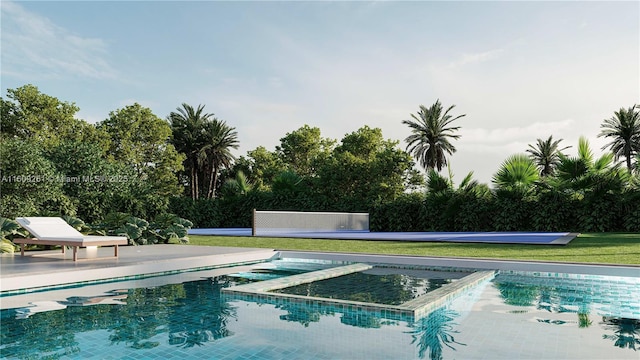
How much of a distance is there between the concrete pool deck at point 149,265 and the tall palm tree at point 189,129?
33837mm

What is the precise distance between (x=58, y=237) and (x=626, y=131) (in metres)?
48.2

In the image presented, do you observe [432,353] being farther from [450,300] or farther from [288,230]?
[288,230]

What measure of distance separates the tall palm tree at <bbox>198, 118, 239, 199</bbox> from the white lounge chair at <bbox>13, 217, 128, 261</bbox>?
34.7 metres

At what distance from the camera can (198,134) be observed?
1779 inches

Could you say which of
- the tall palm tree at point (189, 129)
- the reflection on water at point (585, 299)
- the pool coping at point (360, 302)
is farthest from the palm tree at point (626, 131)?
the pool coping at point (360, 302)

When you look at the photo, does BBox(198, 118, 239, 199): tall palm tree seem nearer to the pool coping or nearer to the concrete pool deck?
the concrete pool deck

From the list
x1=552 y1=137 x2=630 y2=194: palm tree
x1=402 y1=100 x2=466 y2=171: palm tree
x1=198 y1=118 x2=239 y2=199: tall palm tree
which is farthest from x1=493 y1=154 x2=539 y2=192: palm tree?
x1=198 y1=118 x2=239 y2=199: tall palm tree

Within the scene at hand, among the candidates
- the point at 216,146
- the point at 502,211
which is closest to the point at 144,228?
the point at 502,211

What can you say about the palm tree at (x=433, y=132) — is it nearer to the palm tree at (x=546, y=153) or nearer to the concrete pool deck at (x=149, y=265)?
the palm tree at (x=546, y=153)

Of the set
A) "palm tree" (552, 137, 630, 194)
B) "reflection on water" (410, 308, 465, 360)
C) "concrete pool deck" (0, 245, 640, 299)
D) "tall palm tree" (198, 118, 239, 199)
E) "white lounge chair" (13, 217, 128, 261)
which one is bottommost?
"reflection on water" (410, 308, 465, 360)

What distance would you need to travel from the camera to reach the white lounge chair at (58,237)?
9141 mm

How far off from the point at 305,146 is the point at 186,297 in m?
37.0

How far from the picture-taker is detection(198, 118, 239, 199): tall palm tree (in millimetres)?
45375

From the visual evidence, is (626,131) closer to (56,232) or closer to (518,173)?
(518,173)
